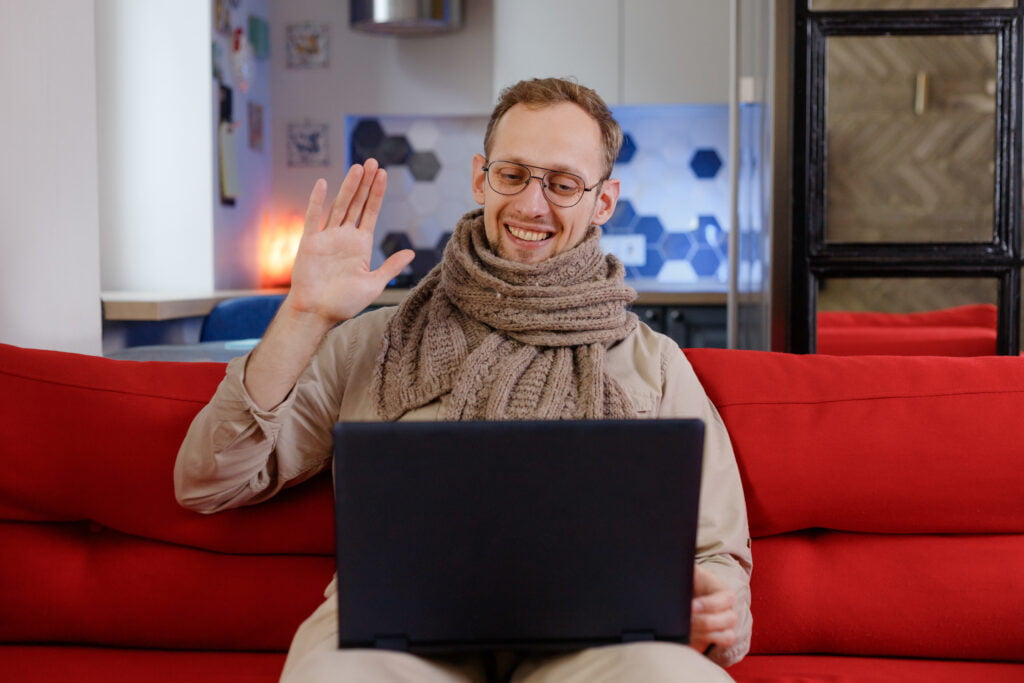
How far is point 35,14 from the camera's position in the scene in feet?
5.55

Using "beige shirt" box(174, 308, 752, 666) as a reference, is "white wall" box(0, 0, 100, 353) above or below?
above

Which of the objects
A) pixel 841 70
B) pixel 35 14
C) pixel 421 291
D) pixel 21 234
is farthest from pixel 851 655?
pixel 35 14

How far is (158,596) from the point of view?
4.76 feet

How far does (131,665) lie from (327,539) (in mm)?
304

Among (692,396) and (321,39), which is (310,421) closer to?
(692,396)

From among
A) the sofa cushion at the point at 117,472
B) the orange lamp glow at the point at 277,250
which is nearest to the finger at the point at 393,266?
the sofa cushion at the point at 117,472

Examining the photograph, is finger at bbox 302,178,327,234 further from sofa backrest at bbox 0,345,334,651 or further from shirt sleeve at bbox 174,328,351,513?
sofa backrest at bbox 0,345,334,651

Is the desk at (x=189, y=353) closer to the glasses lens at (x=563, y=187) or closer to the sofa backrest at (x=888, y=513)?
the glasses lens at (x=563, y=187)

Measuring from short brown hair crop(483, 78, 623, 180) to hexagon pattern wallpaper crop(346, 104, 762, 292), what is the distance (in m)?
2.98

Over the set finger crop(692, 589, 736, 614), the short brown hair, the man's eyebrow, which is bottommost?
finger crop(692, 589, 736, 614)

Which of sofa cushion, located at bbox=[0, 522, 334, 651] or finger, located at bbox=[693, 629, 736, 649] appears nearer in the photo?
finger, located at bbox=[693, 629, 736, 649]

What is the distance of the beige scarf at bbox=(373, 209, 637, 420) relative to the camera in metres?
1.34

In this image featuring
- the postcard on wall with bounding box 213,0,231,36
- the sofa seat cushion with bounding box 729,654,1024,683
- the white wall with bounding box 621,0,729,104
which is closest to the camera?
the sofa seat cushion with bounding box 729,654,1024,683

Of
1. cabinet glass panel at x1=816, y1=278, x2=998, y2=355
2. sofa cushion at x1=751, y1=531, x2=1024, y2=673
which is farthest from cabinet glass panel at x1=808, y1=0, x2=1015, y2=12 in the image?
sofa cushion at x1=751, y1=531, x2=1024, y2=673
